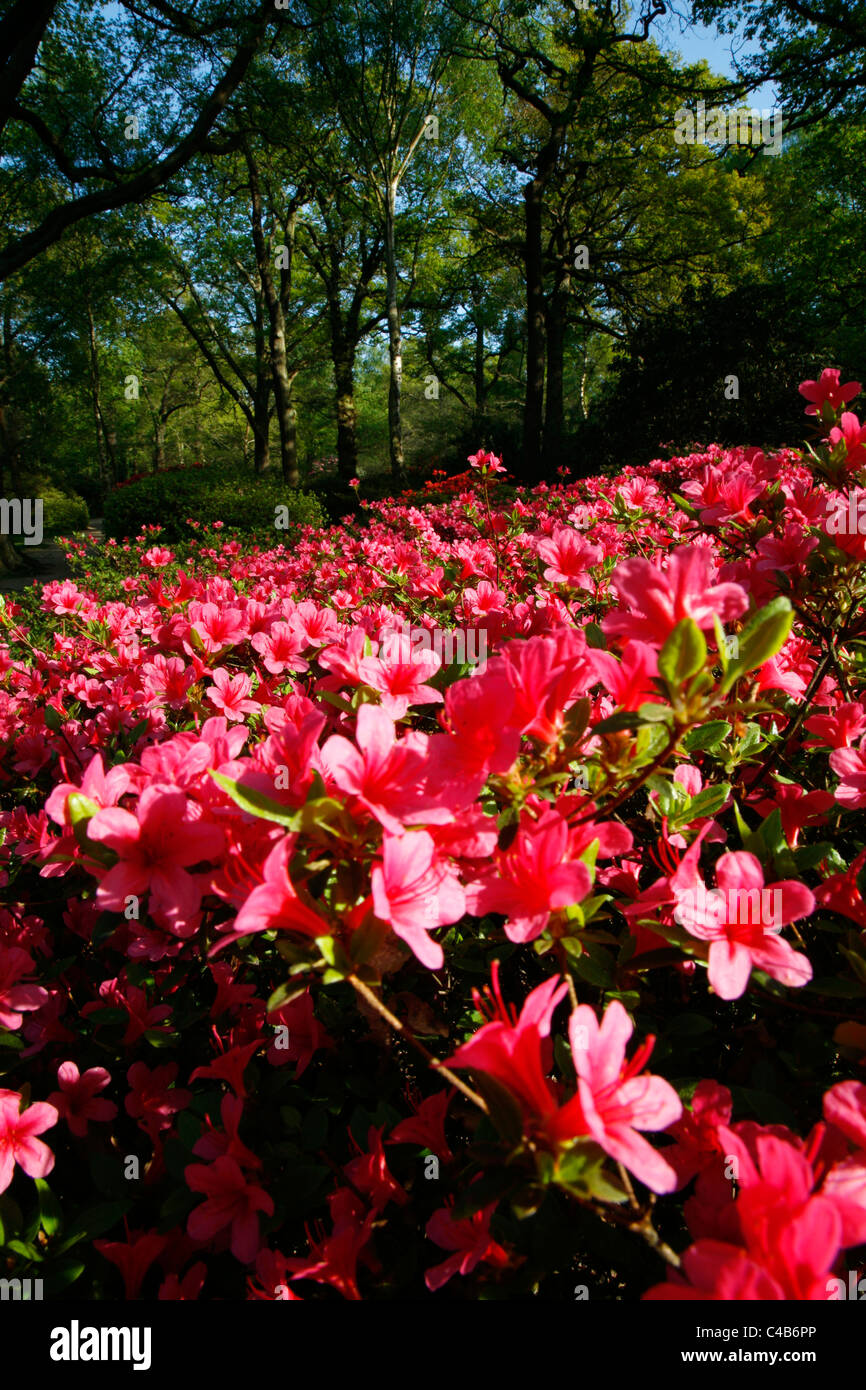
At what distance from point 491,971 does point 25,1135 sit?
0.84 m

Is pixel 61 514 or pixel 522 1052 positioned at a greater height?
pixel 61 514

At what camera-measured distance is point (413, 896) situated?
750 millimetres

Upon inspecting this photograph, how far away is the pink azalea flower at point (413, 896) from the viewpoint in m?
0.69

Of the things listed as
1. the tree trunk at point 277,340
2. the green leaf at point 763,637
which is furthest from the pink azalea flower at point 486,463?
the tree trunk at point 277,340

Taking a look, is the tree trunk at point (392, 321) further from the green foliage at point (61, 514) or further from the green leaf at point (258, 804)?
the green leaf at point (258, 804)

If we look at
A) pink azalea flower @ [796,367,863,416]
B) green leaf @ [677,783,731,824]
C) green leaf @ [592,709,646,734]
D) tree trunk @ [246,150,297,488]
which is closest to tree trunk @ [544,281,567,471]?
tree trunk @ [246,150,297,488]

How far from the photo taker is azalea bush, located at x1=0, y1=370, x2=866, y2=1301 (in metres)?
0.69

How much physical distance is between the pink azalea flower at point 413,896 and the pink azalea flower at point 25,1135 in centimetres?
78

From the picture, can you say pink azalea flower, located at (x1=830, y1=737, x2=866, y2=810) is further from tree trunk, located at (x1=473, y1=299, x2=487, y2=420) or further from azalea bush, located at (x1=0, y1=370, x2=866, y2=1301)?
tree trunk, located at (x1=473, y1=299, x2=487, y2=420)

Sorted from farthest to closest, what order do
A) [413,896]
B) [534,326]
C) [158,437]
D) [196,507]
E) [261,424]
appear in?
[158,437], [261,424], [534,326], [196,507], [413,896]

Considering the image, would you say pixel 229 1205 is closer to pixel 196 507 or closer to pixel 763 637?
pixel 763 637

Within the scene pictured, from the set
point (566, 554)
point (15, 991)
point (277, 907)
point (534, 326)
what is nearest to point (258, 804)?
point (277, 907)

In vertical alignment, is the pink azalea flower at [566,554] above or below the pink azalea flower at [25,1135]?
above

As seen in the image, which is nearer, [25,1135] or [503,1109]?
[503,1109]
